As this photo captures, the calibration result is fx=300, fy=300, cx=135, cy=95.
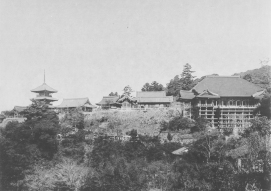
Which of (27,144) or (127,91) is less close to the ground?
(127,91)

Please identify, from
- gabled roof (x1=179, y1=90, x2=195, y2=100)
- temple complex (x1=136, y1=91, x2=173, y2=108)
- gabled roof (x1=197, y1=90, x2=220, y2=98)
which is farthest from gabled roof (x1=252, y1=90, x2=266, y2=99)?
temple complex (x1=136, y1=91, x2=173, y2=108)

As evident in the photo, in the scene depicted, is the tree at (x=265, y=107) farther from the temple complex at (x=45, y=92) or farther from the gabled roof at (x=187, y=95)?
the temple complex at (x=45, y=92)

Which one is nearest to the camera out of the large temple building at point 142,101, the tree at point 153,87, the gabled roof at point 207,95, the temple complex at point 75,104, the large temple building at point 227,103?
the large temple building at point 227,103

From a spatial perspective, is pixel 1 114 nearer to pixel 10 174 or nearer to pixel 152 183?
pixel 10 174

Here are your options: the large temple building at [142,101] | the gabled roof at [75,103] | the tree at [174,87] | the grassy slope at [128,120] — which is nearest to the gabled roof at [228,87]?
the grassy slope at [128,120]

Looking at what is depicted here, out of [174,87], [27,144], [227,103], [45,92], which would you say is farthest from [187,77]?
[27,144]

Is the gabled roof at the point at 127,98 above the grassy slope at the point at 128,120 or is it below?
above

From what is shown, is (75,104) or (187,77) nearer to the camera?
(75,104)

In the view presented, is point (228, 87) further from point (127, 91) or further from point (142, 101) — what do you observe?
point (127, 91)
